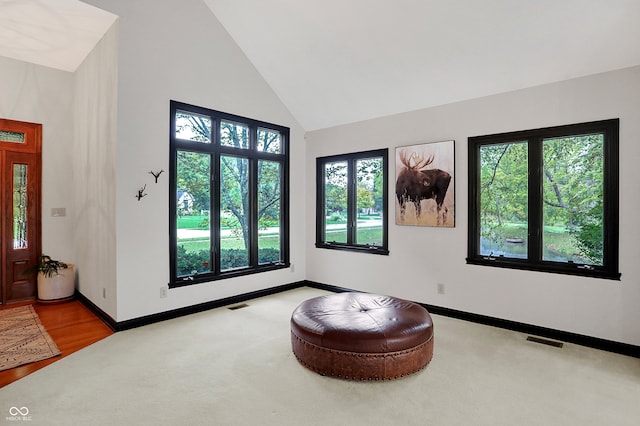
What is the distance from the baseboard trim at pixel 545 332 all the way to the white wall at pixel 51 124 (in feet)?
17.9

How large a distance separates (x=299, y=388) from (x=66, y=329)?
2933 millimetres

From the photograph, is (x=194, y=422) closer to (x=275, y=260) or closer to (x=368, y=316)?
(x=368, y=316)

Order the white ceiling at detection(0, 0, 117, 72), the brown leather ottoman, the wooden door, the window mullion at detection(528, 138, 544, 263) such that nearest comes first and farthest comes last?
1. the brown leather ottoman
2. the white ceiling at detection(0, 0, 117, 72)
3. the window mullion at detection(528, 138, 544, 263)
4. the wooden door

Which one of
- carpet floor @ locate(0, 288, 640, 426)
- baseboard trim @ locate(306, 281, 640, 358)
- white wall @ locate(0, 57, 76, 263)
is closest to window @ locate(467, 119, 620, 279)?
baseboard trim @ locate(306, 281, 640, 358)

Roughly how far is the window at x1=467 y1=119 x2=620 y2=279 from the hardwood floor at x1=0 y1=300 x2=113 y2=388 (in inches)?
171

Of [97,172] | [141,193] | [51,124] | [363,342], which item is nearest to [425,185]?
[363,342]

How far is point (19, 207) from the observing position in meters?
4.91

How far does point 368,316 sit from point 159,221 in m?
2.70

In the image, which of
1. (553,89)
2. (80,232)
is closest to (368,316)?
(553,89)

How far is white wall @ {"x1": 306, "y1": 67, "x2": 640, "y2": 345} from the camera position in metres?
3.21

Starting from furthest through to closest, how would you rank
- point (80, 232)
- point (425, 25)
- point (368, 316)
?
point (80, 232) < point (425, 25) < point (368, 316)

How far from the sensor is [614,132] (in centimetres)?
327

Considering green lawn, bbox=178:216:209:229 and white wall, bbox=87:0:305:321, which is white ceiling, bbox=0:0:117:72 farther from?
green lawn, bbox=178:216:209:229

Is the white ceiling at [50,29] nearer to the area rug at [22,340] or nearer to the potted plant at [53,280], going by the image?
the potted plant at [53,280]
